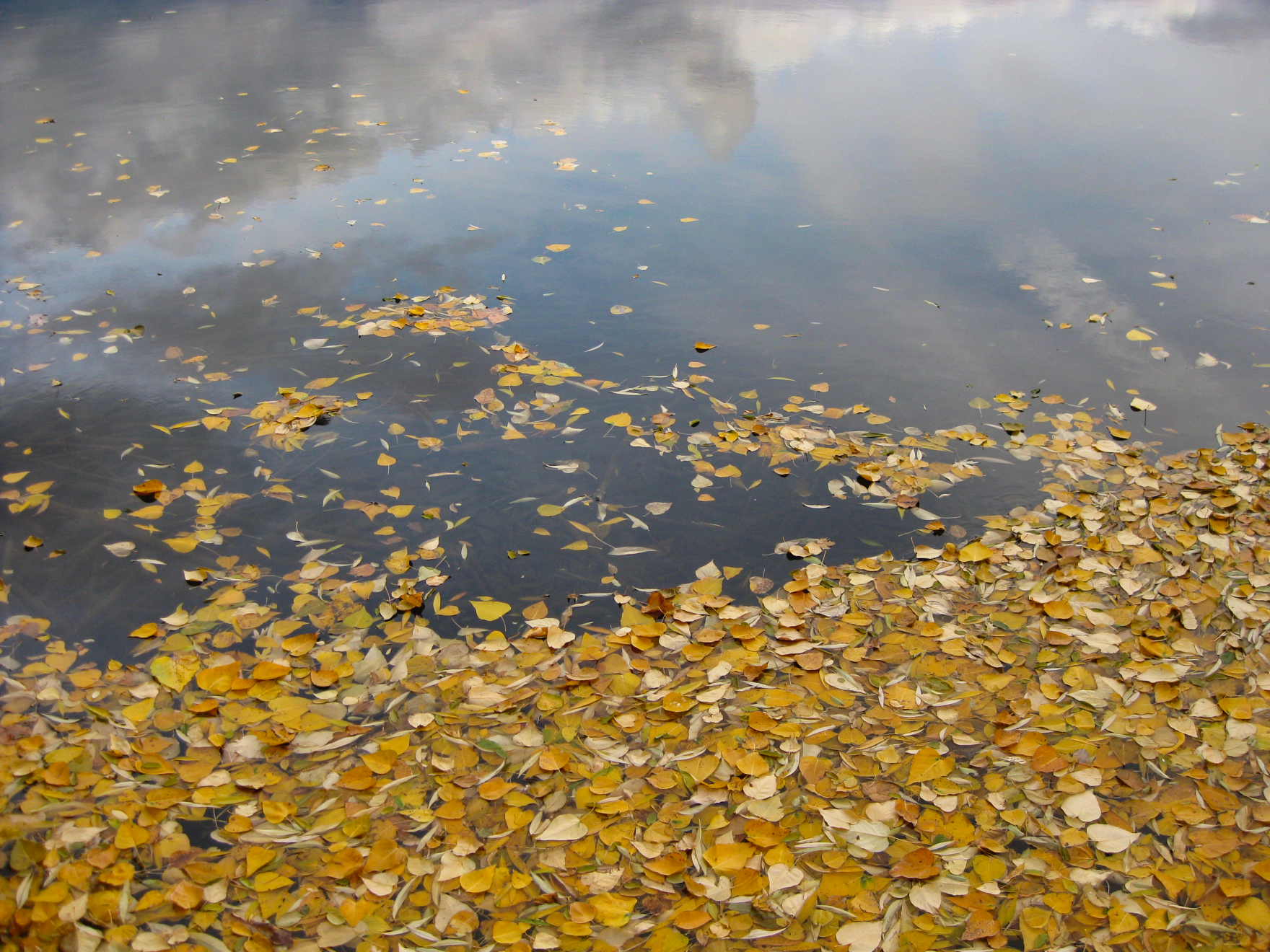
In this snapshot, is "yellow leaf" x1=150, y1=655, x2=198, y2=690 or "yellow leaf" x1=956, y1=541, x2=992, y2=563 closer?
"yellow leaf" x1=150, y1=655, x2=198, y2=690

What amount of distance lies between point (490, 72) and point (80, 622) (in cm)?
931

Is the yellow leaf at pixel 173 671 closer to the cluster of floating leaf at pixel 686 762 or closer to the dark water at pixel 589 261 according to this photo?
the cluster of floating leaf at pixel 686 762

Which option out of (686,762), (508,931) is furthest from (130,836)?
(686,762)

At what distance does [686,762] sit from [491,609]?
3.14 feet

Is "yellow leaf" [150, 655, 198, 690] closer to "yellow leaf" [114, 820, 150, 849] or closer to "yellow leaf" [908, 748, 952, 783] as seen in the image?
"yellow leaf" [114, 820, 150, 849]

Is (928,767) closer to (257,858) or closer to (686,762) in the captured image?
(686,762)

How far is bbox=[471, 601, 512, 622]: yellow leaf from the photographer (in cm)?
A: 286

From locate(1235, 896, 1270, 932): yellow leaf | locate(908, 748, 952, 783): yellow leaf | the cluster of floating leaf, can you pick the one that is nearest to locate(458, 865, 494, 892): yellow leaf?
the cluster of floating leaf

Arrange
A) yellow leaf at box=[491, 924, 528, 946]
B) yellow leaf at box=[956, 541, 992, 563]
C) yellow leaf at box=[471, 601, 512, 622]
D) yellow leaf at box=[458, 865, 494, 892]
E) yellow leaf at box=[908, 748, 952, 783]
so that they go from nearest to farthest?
yellow leaf at box=[491, 924, 528, 946]
yellow leaf at box=[458, 865, 494, 892]
yellow leaf at box=[908, 748, 952, 783]
yellow leaf at box=[471, 601, 512, 622]
yellow leaf at box=[956, 541, 992, 563]

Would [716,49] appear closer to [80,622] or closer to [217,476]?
[217,476]

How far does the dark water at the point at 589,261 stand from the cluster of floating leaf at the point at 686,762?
29cm

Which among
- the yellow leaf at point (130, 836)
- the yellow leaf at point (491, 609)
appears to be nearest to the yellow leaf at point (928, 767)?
the yellow leaf at point (491, 609)

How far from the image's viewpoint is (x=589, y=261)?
5.49m

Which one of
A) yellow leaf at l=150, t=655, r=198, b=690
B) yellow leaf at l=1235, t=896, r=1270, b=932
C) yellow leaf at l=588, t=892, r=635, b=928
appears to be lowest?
yellow leaf at l=1235, t=896, r=1270, b=932
